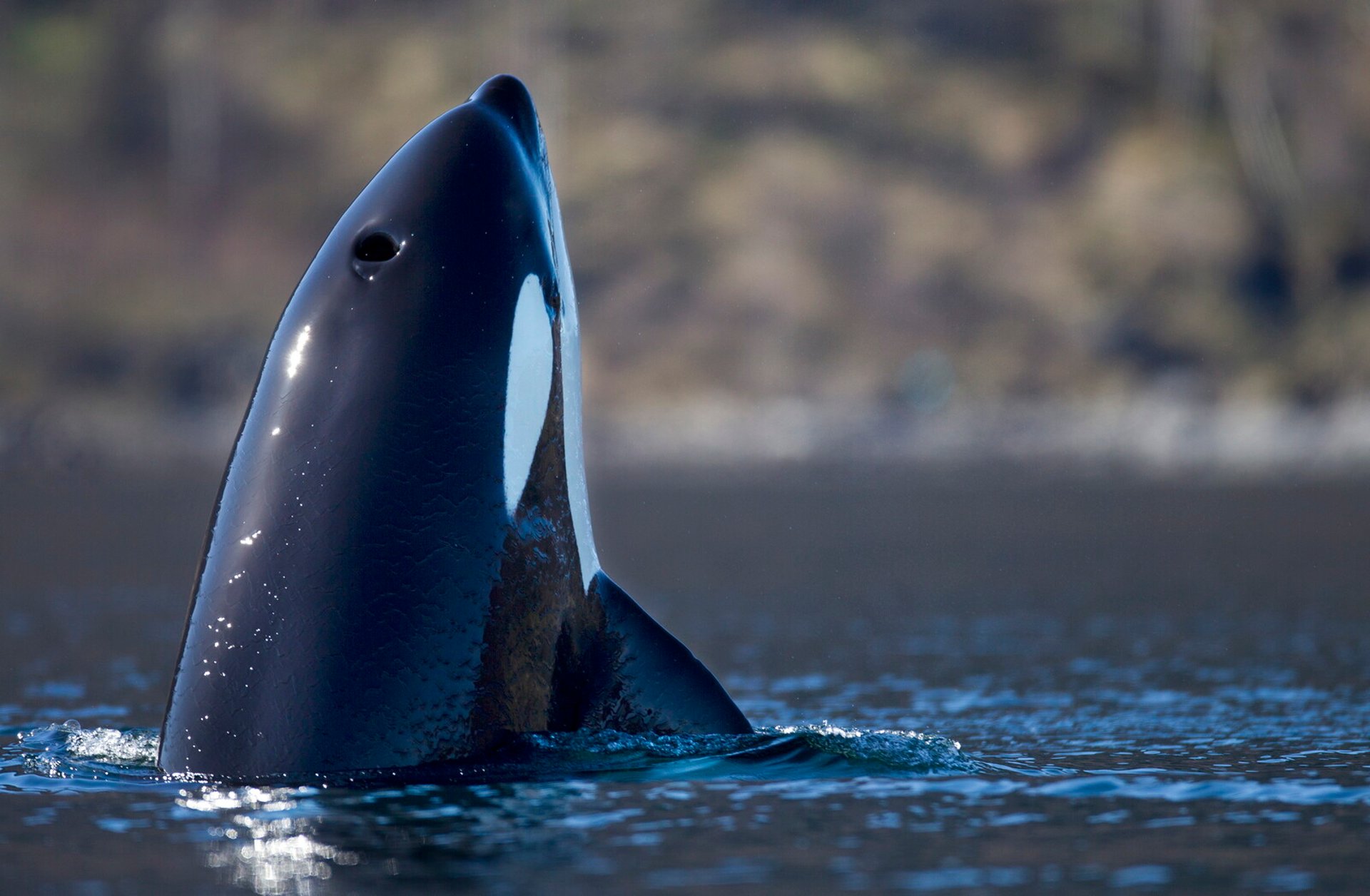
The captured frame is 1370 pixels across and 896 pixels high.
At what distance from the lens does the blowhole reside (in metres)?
7.34

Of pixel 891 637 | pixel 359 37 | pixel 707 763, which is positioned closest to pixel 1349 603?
pixel 891 637

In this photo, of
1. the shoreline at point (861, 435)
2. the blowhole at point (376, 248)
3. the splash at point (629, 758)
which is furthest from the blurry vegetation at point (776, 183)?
the blowhole at point (376, 248)

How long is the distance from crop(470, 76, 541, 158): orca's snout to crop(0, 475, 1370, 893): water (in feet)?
8.60

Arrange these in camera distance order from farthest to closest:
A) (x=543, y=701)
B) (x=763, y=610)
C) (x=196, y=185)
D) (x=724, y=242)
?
(x=196, y=185), (x=724, y=242), (x=763, y=610), (x=543, y=701)

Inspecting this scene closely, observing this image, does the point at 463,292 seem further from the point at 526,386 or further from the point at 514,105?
the point at 514,105

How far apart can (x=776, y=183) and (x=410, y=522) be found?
67.8 m

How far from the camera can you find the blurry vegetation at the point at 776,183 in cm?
6612

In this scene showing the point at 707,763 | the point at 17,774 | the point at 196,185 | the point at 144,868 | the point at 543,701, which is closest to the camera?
the point at 144,868

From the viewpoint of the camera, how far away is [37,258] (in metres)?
74.8

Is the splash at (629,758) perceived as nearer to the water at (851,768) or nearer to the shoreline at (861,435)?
the water at (851,768)

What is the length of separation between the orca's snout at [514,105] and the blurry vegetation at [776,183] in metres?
56.3

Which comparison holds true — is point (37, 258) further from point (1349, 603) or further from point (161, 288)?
point (1349, 603)

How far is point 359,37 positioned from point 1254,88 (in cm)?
3985

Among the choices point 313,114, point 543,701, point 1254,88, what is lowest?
point 543,701
